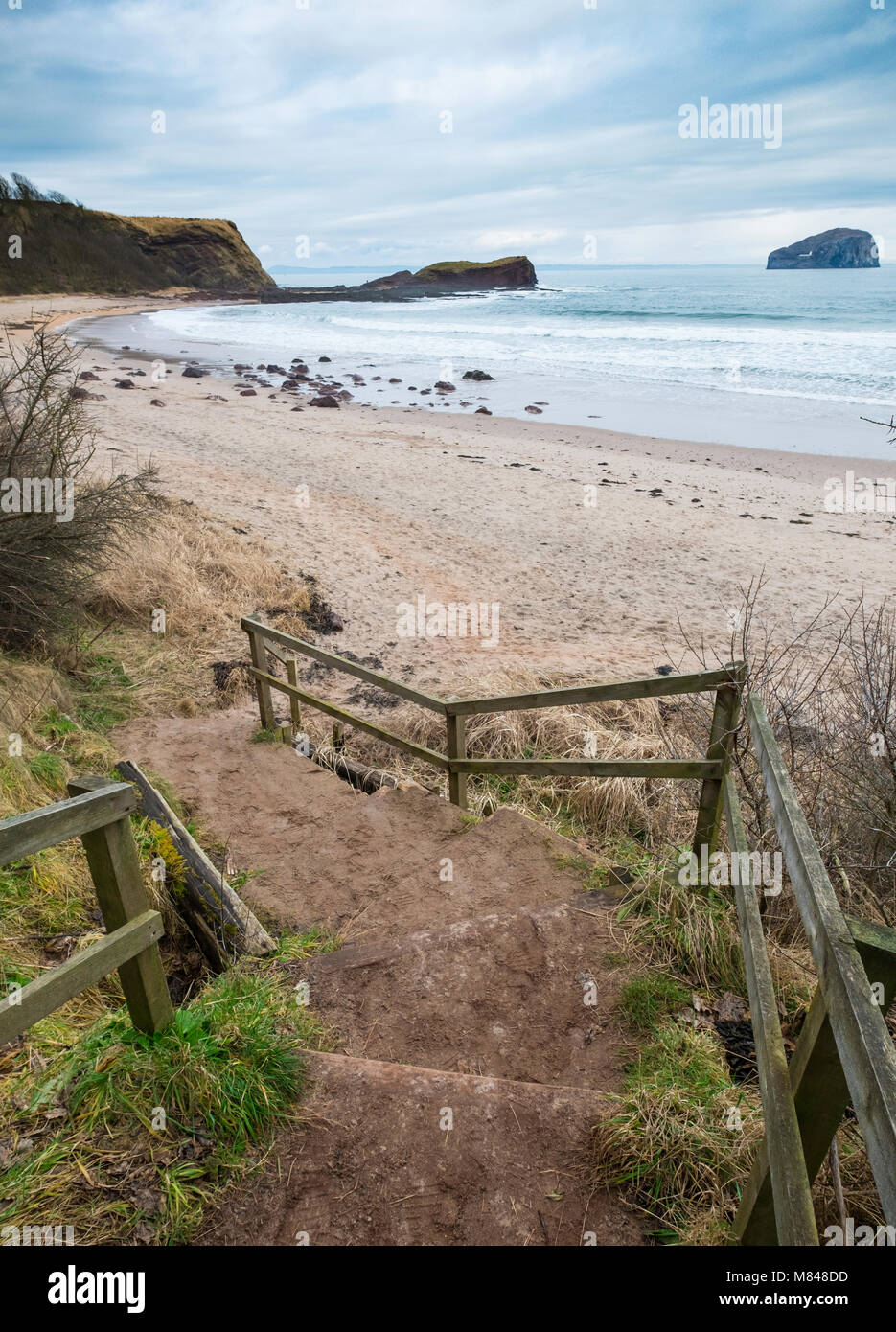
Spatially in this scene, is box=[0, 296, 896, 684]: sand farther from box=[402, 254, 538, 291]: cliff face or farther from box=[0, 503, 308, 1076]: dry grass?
box=[402, 254, 538, 291]: cliff face

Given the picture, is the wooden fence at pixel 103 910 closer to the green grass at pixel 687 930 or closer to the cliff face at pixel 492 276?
the green grass at pixel 687 930

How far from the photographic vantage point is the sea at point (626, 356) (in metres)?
24.8

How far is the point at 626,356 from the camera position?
39188mm

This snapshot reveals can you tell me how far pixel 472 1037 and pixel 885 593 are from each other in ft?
35.4

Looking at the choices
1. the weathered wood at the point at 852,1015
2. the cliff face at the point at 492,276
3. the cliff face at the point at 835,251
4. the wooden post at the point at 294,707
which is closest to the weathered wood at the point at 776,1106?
the weathered wood at the point at 852,1015

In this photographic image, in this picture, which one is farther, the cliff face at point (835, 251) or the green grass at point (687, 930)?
the cliff face at point (835, 251)

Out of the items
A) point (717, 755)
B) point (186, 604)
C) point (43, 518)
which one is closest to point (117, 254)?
point (186, 604)

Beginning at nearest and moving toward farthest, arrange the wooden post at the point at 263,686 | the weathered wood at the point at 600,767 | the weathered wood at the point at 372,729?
the weathered wood at the point at 600,767
the weathered wood at the point at 372,729
the wooden post at the point at 263,686

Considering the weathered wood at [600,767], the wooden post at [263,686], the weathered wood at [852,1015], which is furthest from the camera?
the wooden post at [263,686]

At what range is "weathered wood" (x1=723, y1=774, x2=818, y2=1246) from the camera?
1.64 meters

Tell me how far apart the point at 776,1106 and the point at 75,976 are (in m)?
1.95

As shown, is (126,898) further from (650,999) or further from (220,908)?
A: (650,999)

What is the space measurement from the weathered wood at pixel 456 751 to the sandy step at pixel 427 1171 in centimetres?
270
